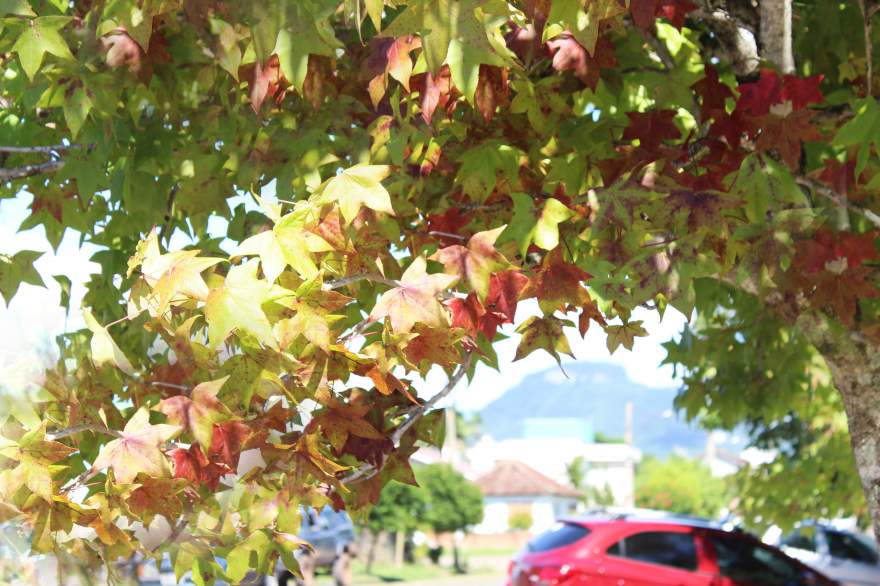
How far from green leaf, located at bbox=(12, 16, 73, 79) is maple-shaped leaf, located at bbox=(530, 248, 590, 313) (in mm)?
1822

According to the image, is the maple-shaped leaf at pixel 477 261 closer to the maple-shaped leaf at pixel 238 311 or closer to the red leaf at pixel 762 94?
the maple-shaped leaf at pixel 238 311

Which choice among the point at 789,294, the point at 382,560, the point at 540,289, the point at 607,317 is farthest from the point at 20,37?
the point at 382,560

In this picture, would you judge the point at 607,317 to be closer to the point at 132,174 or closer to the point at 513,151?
the point at 513,151

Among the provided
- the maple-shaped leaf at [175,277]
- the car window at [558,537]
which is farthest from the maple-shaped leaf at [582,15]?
the car window at [558,537]

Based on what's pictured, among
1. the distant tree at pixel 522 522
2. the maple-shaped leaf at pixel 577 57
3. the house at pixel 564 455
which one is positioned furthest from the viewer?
the house at pixel 564 455

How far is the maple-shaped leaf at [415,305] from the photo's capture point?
3213 mm

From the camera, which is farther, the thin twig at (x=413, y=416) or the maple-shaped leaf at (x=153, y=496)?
the thin twig at (x=413, y=416)

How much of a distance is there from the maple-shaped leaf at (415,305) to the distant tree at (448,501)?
3617 centimetres

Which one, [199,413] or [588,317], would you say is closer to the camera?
[199,413]

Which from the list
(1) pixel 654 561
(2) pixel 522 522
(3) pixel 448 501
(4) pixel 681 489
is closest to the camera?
(1) pixel 654 561

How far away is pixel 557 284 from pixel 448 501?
37073mm

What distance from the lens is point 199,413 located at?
3271 millimetres

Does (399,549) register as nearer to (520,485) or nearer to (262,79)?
(262,79)

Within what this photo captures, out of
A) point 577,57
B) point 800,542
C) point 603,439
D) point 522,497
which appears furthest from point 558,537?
point 603,439
